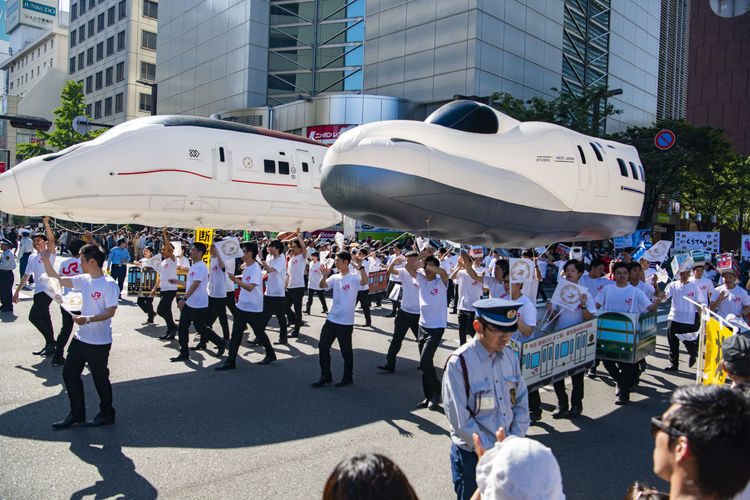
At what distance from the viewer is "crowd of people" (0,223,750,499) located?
5.88 ft

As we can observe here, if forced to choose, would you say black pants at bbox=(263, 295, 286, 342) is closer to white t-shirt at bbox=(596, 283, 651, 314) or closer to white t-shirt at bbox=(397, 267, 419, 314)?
white t-shirt at bbox=(397, 267, 419, 314)

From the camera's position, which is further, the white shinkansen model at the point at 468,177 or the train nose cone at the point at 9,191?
the train nose cone at the point at 9,191

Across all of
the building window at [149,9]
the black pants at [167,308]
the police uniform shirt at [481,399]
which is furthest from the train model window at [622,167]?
the building window at [149,9]

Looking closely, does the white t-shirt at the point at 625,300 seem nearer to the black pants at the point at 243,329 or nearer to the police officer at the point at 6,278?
the black pants at the point at 243,329

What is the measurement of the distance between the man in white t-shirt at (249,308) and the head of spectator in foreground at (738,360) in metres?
6.34

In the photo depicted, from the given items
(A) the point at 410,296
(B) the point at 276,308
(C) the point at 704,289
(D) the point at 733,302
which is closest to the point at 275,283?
(B) the point at 276,308

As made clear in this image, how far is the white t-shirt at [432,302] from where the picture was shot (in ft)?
23.3

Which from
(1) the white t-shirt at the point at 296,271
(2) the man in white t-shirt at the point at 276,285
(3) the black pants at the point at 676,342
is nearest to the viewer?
(3) the black pants at the point at 676,342

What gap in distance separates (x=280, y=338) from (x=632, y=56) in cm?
4301

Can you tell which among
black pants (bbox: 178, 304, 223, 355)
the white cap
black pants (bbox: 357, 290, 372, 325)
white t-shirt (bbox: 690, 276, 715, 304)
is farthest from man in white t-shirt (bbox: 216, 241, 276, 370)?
white t-shirt (bbox: 690, 276, 715, 304)

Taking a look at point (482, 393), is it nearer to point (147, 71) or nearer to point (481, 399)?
point (481, 399)

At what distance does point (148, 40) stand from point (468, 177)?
194ft

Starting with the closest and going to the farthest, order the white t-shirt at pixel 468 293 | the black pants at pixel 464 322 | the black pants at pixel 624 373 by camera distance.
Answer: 1. the black pants at pixel 624 373
2. the black pants at pixel 464 322
3. the white t-shirt at pixel 468 293

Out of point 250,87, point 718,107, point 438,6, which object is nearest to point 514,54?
point 438,6
